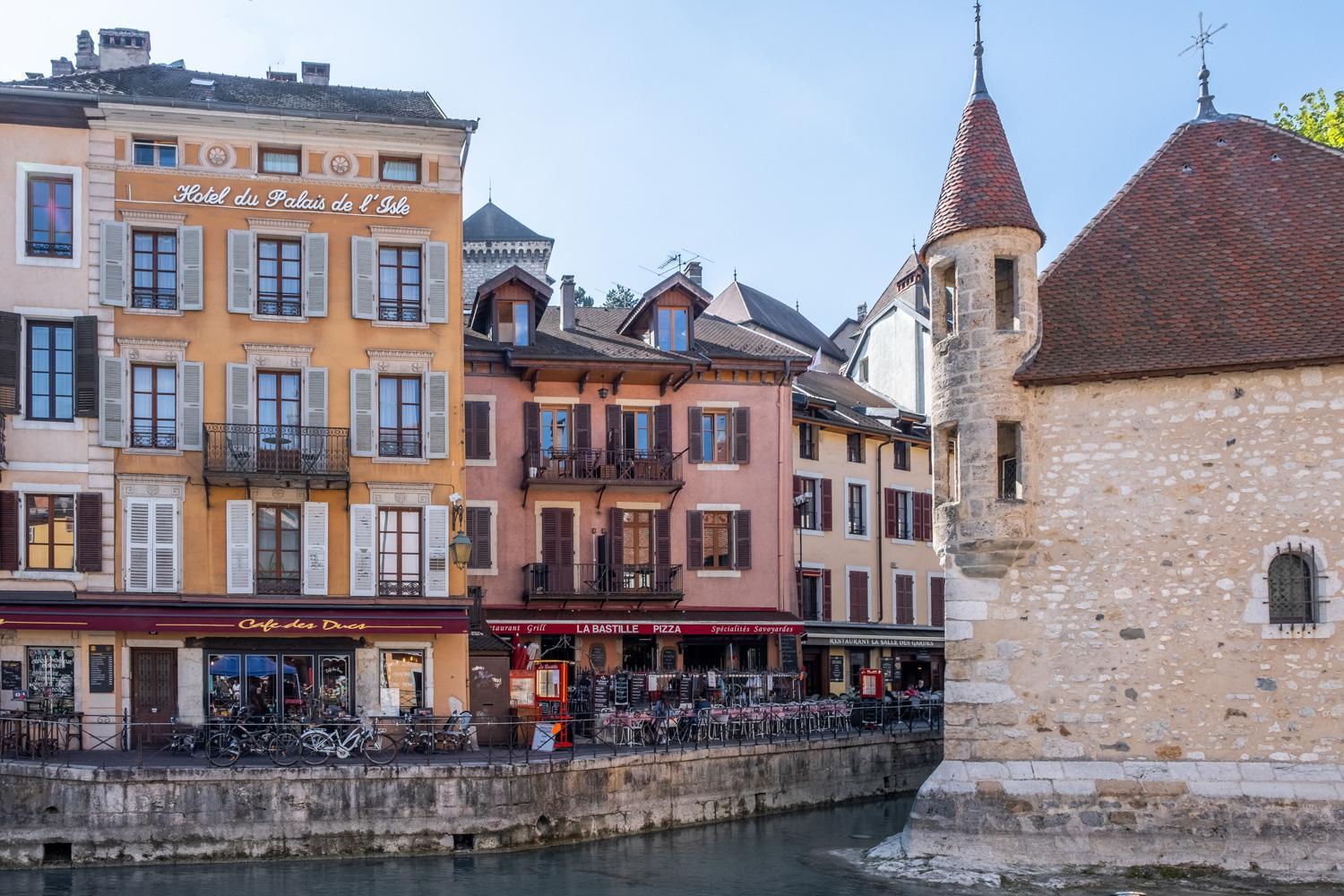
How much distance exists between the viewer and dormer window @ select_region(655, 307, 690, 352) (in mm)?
39719

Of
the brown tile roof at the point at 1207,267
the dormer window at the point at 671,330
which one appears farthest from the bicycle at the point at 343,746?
the dormer window at the point at 671,330

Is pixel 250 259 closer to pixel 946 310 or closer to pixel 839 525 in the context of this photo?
pixel 946 310

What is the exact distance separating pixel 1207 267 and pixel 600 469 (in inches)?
669

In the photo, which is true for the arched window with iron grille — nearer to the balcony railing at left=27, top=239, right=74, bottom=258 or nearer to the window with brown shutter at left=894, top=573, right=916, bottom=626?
the balcony railing at left=27, top=239, right=74, bottom=258

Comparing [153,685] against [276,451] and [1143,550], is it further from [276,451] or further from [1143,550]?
[1143,550]

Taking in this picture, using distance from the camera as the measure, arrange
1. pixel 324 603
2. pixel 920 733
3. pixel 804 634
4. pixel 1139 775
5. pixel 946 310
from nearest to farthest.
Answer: pixel 1139 775
pixel 946 310
pixel 324 603
pixel 920 733
pixel 804 634

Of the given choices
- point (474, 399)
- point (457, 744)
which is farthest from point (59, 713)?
point (474, 399)

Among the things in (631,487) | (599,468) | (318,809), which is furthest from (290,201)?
(318,809)

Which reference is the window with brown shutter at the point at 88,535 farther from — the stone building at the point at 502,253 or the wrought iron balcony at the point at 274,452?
the stone building at the point at 502,253

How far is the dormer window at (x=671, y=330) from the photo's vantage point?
3972cm

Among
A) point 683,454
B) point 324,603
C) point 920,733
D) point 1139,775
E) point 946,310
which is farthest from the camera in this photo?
point 683,454

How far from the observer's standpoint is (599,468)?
38.0m

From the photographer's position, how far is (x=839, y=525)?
4388 centimetres

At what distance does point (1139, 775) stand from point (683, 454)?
708 inches
